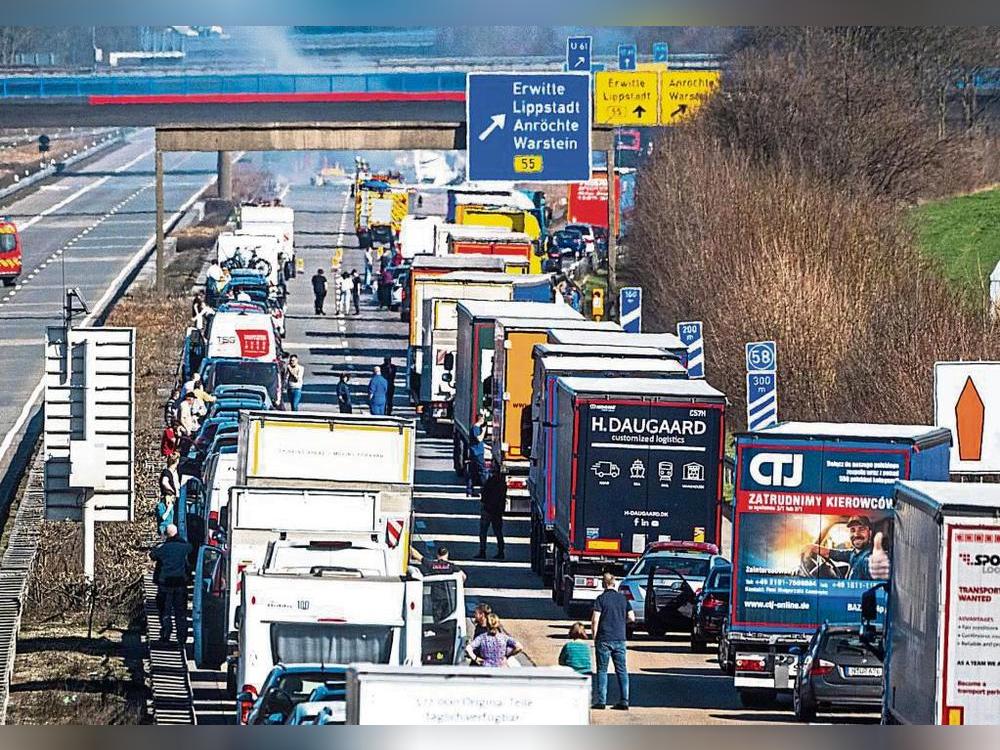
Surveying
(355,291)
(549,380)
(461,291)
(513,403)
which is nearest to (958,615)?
(549,380)

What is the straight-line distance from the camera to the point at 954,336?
37250mm

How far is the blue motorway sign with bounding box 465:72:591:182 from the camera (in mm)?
46406

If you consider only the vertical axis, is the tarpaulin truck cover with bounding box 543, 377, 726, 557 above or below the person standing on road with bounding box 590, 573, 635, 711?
above

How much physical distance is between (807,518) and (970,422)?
2002mm

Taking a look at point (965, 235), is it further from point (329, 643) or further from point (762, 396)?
point (329, 643)

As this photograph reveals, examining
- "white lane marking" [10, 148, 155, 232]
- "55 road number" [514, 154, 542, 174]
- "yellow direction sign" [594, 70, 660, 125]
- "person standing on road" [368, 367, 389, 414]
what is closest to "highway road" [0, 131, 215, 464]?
"white lane marking" [10, 148, 155, 232]

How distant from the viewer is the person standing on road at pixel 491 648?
2058cm

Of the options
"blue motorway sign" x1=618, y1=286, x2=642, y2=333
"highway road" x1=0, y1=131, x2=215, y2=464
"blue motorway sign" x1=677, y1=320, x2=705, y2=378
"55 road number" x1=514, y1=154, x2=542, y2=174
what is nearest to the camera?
"blue motorway sign" x1=677, y1=320, x2=705, y2=378

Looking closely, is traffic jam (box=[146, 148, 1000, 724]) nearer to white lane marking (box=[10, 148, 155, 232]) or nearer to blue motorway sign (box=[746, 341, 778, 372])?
blue motorway sign (box=[746, 341, 778, 372])

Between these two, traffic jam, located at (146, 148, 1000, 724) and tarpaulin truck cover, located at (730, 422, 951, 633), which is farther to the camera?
tarpaulin truck cover, located at (730, 422, 951, 633)

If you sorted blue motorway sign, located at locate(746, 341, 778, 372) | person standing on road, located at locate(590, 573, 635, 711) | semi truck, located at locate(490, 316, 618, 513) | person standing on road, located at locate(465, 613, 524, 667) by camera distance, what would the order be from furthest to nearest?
semi truck, located at locate(490, 316, 618, 513) < blue motorway sign, located at locate(746, 341, 778, 372) < person standing on road, located at locate(590, 573, 635, 711) < person standing on road, located at locate(465, 613, 524, 667)

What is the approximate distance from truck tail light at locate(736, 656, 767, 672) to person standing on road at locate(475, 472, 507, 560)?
896cm

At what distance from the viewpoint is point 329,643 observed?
1948cm

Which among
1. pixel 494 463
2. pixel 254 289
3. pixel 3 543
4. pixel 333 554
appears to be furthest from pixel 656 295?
pixel 333 554
